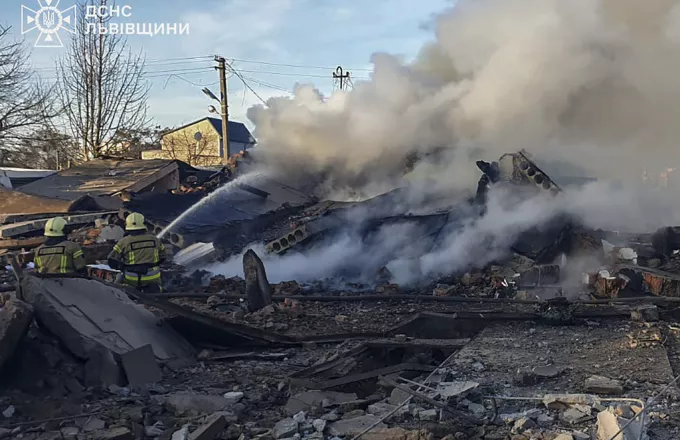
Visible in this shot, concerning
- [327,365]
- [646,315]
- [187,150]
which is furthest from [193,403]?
[187,150]

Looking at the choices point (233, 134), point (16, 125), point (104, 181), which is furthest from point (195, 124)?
point (104, 181)

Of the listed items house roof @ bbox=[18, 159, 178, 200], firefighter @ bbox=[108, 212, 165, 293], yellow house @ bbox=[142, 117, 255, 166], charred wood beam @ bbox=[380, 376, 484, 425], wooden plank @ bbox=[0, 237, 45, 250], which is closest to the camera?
charred wood beam @ bbox=[380, 376, 484, 425]

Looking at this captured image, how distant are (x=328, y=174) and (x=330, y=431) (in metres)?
11.7

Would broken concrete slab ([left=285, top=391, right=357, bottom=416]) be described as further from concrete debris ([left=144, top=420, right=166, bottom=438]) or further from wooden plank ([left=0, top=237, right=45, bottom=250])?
wooden plank ([left=0, top=237, right=45, bottom=250])

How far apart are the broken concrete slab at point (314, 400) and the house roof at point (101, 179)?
12.9m

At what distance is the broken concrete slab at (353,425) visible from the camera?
3.64 m

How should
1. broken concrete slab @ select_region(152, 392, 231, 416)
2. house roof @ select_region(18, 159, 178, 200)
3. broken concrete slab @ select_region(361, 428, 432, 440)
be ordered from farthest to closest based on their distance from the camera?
house roof @ select_region(18, 159, 178, 200) < broken concrete slab @ select_region(152, 392, 231, 416) < broken concrete slab @ select_region(361, 428, 432, 440)

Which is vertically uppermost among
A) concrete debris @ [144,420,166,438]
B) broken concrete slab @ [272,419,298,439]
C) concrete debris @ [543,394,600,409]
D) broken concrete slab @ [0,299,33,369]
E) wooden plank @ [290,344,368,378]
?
broken concrete slab @ [0,299,33,369]

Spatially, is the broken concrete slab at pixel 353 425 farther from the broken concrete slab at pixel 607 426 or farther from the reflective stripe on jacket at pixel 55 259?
the reflective stripe on jacket at pixel 55 259

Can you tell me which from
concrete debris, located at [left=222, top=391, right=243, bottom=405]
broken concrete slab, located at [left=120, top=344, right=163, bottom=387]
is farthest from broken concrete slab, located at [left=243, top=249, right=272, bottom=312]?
concrete debris, located at [left=222, top=391, right=243, bottom=405]

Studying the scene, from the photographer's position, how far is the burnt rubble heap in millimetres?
3795

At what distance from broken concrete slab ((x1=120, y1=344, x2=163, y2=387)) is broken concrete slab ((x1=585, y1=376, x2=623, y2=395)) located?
335 cm

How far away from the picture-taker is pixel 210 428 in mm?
3693

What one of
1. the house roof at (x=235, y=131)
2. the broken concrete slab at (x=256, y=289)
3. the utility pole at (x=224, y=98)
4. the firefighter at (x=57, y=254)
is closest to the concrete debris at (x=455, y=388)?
the broken concrete slab at (x=256, y=289)
